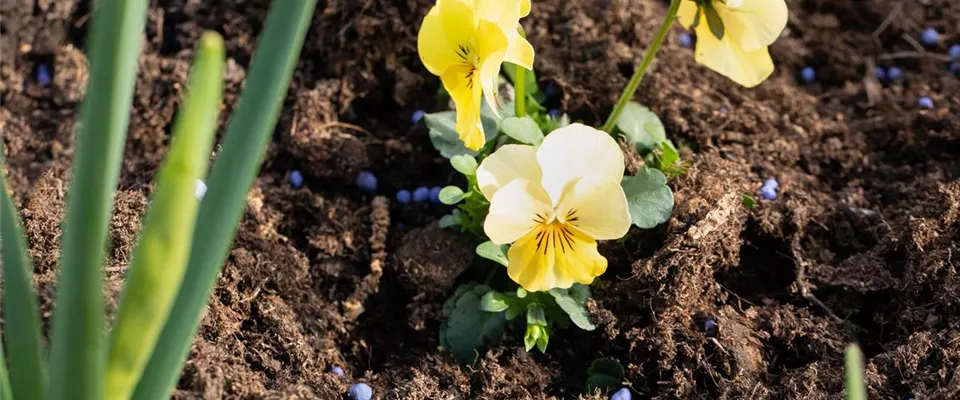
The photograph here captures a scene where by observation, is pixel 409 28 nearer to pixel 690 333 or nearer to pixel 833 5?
pixel 690 333

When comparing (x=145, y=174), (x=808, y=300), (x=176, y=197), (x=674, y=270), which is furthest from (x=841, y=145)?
(x=176, y=197)

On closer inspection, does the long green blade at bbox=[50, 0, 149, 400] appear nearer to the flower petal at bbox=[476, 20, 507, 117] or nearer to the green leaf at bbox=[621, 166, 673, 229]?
the flower petal at bbox=[476, 20, 507, 117]

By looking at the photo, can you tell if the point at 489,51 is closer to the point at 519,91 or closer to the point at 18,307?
the point at 519,91

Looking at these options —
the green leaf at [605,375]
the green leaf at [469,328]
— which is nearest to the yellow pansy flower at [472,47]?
the green leaf at [469,328]

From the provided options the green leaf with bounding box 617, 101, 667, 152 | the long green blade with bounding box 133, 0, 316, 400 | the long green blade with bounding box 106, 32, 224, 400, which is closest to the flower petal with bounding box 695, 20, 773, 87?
the green leaf with bounding box 617, 101, 667, 152

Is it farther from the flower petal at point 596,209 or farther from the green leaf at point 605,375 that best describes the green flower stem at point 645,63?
the green leaf at point 605,375

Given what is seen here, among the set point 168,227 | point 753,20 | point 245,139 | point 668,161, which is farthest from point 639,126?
point 168,227
